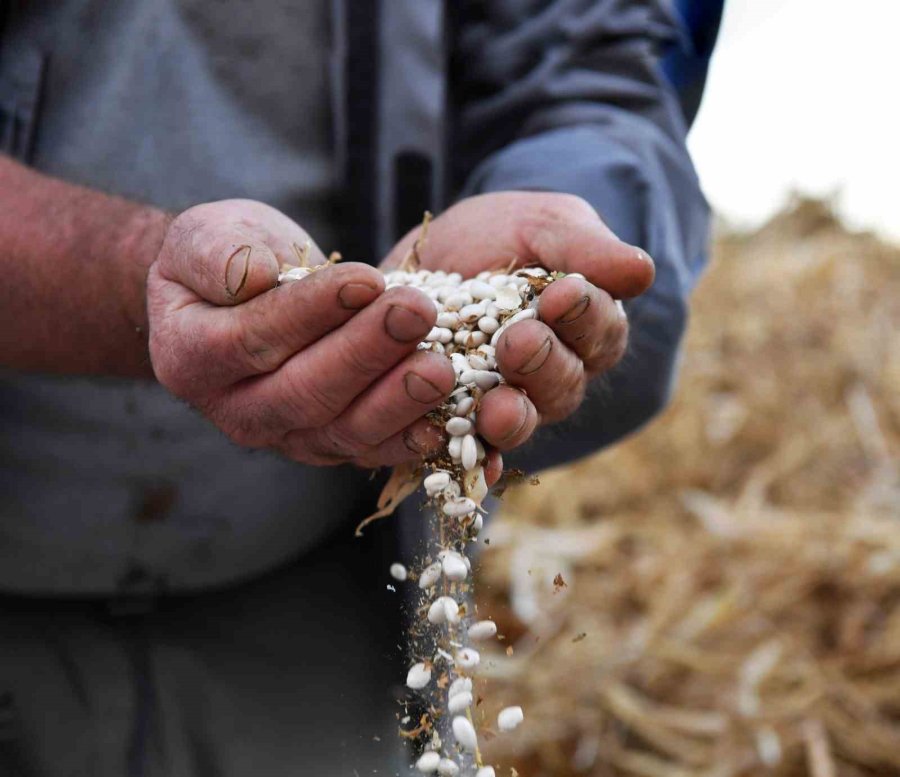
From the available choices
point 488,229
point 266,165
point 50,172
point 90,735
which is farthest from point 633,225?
point 90,735

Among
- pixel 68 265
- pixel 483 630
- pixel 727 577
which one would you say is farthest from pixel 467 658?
pixel 727 577

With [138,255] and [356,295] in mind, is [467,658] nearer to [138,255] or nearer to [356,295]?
[356,295]

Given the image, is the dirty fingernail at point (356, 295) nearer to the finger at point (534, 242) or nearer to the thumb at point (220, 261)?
the thumb at point (220, 261)

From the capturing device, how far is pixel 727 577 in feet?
5.31

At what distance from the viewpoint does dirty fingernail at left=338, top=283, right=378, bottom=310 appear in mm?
453

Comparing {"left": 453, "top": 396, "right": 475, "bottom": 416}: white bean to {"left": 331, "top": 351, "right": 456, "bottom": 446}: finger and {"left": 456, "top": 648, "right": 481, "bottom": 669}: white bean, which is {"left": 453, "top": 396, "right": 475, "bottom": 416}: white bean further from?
{"left": 456, "top": 648, "right": 481, "bottom": 669}: white bean

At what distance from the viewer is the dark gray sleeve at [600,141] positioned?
763mm

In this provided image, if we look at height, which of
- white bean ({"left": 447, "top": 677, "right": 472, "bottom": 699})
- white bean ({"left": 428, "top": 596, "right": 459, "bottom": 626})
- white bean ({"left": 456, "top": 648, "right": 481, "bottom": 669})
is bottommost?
white bean ({"left": 447, "top": 677, "right": 472, "bottom": 699})

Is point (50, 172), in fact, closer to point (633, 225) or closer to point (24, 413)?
point (24, 413)

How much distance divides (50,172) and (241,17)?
0.18 meters

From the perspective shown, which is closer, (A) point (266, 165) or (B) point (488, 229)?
(B) point (488, 229)

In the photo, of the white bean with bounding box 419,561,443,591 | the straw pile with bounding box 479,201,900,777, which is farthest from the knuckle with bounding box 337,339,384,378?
the straw pile with bounding box 479,201,900,777

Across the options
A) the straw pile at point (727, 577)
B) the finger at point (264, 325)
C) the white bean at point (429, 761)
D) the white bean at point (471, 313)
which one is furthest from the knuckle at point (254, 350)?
the straw pile at point (727, 577)

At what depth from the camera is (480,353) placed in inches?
20.3
